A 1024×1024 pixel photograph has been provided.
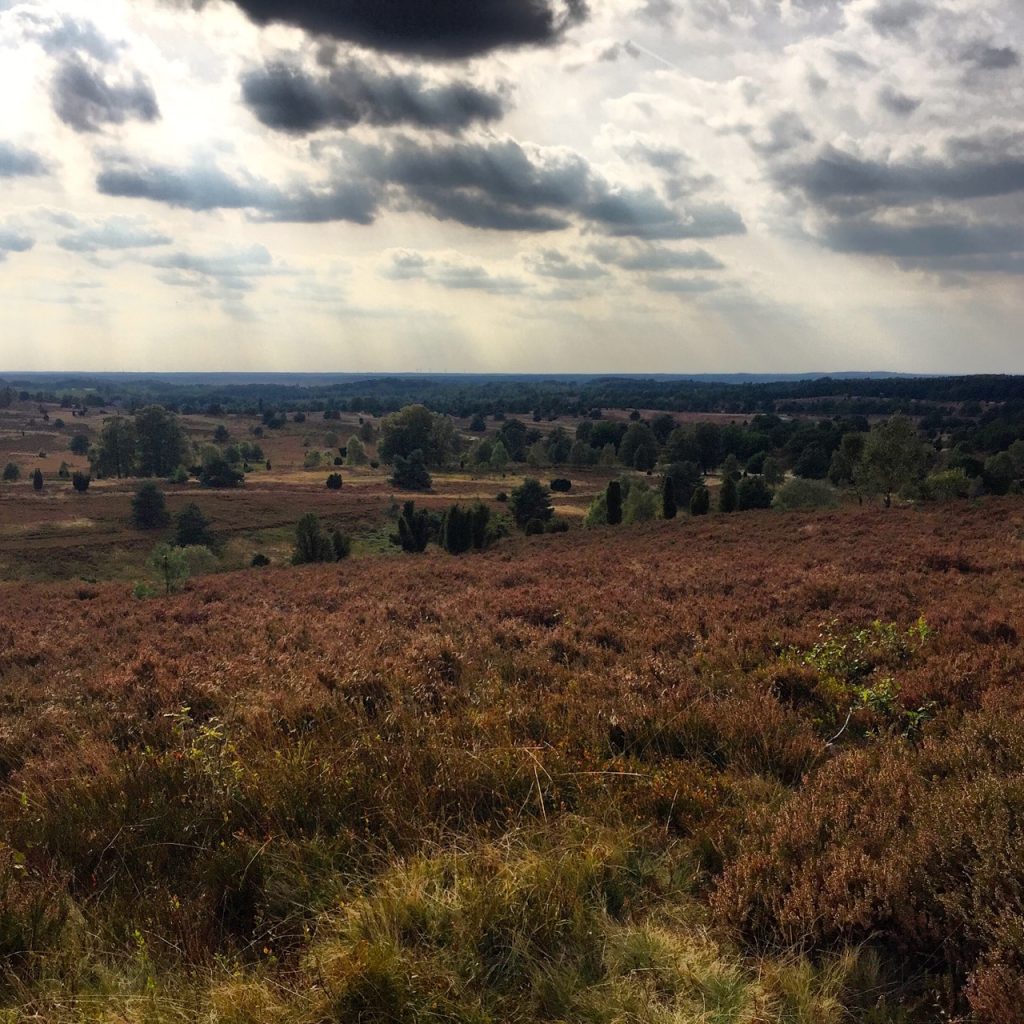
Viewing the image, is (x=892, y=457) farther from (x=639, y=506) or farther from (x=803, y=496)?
(x=639, y=506)

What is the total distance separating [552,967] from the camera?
3.07 meters

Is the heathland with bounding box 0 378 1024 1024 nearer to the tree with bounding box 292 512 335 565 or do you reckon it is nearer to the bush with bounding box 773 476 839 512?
the tree with bounding box 292 512 335 565

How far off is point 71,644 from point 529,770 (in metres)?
12.0

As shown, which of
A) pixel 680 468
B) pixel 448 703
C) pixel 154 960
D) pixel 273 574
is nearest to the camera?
pixel 154 960

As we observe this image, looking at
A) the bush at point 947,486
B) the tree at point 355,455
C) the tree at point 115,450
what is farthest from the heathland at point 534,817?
the tree at point 355,455

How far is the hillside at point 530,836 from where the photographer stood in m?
3.00

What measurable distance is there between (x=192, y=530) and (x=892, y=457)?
219 ft

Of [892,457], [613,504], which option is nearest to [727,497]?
[613,504]

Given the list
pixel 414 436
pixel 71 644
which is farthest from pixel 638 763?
pixel 414 436

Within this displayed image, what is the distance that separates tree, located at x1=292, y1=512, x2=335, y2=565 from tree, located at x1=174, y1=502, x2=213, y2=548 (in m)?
20.8

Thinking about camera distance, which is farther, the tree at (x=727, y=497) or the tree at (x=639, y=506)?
the tree at (x=639, y=506)

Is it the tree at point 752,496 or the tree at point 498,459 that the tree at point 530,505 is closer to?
the tree at point 752,496

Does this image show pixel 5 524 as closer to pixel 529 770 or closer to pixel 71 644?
pixel 71 644

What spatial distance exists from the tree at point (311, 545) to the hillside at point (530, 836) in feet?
150
